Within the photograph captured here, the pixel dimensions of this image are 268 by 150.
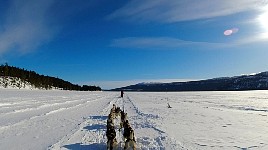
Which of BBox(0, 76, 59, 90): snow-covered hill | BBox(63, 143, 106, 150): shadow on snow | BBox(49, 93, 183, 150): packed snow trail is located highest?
BBox(0, 76, 59, 90): snow-covered hill

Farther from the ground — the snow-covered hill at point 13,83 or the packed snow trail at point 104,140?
the snow-covered hill at point 13,83

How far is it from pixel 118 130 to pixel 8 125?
4.65m

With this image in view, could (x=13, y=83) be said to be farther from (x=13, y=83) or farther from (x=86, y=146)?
(x=86, y=146)

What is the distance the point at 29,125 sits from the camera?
12.8m

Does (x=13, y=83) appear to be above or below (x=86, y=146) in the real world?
above

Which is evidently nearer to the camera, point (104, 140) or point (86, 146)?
point (86, 146)

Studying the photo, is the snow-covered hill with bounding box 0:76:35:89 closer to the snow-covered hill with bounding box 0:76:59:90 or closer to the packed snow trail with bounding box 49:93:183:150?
the snow-covered hill with bounding box 0:76:59:90

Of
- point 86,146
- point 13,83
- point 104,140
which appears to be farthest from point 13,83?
point 86,146

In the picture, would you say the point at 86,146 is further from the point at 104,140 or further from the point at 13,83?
the point at 13,83

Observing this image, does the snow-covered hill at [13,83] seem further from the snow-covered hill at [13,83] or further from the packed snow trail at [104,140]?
the packed snow trail at [104,140]

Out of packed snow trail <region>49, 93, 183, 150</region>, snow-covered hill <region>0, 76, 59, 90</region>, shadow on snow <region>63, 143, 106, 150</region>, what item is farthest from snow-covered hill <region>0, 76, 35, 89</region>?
shadow on snow <region>63, 143, 106, 150</region>

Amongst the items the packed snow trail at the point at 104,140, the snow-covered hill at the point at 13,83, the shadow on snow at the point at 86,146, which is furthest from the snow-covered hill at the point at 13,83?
the shadow on snow at the point at 86,146

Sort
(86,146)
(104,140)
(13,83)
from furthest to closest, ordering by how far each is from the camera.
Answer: (13,83) → (104,140) → (86,146)

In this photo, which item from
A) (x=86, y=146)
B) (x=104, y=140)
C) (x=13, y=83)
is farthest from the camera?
(x=13, y=83)
